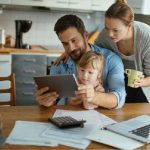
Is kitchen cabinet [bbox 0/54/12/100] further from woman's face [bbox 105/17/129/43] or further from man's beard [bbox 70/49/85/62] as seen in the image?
woman's face [bbox 105/17/129/43]

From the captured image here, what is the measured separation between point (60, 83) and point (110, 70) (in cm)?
46

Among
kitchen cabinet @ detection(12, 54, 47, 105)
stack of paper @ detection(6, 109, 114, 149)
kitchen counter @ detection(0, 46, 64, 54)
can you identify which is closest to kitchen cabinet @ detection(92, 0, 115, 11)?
kitchen counter @ detection(0, 46, 64, 54)

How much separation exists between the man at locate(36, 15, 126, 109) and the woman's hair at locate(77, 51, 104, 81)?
113mm

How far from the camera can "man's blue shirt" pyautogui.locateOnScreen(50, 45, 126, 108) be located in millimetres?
1886

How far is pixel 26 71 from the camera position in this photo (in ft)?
12.2

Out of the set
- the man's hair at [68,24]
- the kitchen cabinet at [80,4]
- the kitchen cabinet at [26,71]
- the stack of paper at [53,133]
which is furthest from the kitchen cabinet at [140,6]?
the stack of paper at [53,133]

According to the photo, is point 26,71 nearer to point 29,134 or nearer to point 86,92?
point 86,92

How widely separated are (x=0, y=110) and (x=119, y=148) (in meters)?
0.72

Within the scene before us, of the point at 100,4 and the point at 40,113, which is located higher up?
the point at 100,4

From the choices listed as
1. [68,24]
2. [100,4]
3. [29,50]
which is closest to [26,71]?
[29,50]

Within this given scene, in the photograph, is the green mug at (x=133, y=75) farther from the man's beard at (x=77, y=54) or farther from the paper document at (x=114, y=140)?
the paper document at (x=114, y=140)

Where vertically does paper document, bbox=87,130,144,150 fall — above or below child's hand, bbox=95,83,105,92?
below

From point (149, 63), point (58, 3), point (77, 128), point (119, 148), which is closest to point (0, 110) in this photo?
point (77, 128)

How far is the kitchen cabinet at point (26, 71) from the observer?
3662 millimetres
